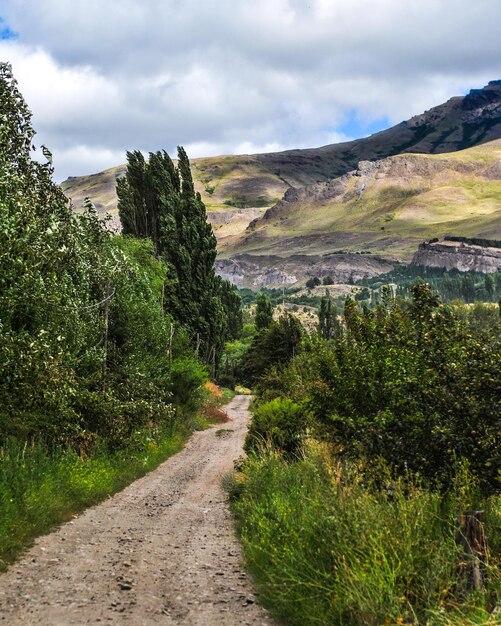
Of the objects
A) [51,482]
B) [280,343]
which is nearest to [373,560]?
[51,482]

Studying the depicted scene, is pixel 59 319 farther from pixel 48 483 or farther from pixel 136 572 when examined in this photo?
pixel 136 572

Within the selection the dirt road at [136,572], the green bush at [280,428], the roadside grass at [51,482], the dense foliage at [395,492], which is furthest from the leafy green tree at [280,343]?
the dense foliage at [395,492]

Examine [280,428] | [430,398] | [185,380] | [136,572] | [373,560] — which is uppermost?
[430,398]

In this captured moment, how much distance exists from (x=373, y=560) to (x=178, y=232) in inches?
1706

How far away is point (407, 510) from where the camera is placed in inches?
303

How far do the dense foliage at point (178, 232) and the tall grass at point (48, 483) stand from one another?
89.7ft

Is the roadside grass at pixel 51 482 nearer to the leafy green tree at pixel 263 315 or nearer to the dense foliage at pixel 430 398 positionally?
the dense foliage at pixel 430 398

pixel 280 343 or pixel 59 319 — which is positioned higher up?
pixel 59 319

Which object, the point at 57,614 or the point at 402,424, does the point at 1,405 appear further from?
the point at 402,424

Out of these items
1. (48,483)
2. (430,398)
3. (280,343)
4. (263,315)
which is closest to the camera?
(430,398)

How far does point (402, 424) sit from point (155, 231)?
43020mm

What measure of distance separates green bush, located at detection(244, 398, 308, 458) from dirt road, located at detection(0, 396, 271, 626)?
3564 mm

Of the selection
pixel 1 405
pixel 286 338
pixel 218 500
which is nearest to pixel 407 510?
pixel 1 405

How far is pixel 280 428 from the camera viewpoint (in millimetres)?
19297
